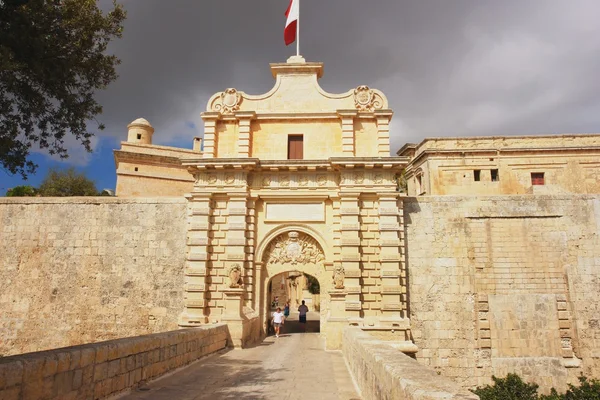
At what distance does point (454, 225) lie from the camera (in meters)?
14.4

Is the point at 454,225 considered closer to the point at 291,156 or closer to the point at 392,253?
the point at 392,253

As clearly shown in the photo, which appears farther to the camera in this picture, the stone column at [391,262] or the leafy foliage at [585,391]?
the stone column at [391,262]

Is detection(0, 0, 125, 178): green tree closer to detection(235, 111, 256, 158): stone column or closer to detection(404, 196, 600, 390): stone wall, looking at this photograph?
detection(235, 111, 256, 158): stone column

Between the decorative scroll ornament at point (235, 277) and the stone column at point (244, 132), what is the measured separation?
3.74m

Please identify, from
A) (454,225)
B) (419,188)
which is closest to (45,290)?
(454,225)

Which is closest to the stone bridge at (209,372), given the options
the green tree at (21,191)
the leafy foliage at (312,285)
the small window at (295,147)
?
the small window at (295,147)

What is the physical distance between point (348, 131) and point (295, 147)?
→ 1.87 metres

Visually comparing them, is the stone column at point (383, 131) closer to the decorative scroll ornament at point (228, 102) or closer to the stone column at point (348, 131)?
the stone column at point (348, 131)

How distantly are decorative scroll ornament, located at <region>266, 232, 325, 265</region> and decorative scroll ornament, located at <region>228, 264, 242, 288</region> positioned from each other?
1332 mm

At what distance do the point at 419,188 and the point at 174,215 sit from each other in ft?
50.5

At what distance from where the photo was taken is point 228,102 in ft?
49.0

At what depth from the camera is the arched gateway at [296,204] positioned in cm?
1332

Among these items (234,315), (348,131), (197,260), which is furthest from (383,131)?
(234,315)

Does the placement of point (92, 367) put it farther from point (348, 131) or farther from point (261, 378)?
point (348, 131)
